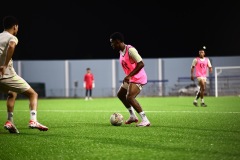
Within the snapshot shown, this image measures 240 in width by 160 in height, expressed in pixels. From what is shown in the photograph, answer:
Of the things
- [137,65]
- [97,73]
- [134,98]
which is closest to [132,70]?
[137,65]

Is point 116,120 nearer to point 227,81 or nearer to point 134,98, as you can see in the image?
point 134,98

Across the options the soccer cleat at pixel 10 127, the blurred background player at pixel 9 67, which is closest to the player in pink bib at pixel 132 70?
the blurred background player at pixel 9 67

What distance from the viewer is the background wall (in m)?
38.6

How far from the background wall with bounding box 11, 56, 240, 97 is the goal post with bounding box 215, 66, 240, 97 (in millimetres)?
4873

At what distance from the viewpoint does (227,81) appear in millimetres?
33188

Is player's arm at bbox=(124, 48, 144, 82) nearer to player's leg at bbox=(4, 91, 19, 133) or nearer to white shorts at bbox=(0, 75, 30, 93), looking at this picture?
white shorts at bbox=(0, 75, 30, 93)

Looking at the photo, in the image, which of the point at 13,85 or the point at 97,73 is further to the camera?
the point at 97,73

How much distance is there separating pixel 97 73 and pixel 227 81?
1276 cm

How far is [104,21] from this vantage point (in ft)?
106

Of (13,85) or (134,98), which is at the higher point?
(13,85)

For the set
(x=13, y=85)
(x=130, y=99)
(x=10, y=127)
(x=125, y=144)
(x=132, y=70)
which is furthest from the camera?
(x=132, y=70)

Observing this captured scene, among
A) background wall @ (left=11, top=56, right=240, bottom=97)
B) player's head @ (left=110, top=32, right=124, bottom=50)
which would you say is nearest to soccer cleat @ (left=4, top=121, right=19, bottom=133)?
player's head @ (left=110, top=32, right=124, bottom=50)

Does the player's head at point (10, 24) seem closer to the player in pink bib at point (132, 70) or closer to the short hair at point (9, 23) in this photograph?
the short hair at point (9, 23)

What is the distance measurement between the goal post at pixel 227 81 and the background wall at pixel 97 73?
4873mm
